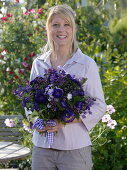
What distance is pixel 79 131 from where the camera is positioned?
9.16 feet

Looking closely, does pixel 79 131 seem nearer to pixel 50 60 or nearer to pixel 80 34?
pixel 50 60

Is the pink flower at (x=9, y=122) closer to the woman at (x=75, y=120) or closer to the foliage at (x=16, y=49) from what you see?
the foliage at (x=16, y=49)

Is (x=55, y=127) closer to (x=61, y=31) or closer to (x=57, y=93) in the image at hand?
(x=57, y=93)

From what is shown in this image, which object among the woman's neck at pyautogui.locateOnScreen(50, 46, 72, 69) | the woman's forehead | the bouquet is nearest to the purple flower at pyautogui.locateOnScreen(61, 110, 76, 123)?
the bouquet

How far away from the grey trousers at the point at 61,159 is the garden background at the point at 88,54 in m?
2.16

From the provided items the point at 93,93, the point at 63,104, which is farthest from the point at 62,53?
the point at 63,104

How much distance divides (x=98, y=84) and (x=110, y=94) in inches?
104

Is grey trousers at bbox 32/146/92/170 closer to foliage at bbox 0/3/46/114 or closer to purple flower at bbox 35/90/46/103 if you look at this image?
purple flower at bbox 35/90/46/103

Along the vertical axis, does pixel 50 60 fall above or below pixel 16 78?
above

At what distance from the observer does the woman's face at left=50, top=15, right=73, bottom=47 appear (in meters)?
2.88

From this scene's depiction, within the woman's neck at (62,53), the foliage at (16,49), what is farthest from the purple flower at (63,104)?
the foliage at (16,49)

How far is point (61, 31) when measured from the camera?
2.88 meters

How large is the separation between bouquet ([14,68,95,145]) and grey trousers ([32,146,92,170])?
167 millimetres

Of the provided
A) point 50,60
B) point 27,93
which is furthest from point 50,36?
point 27,93
